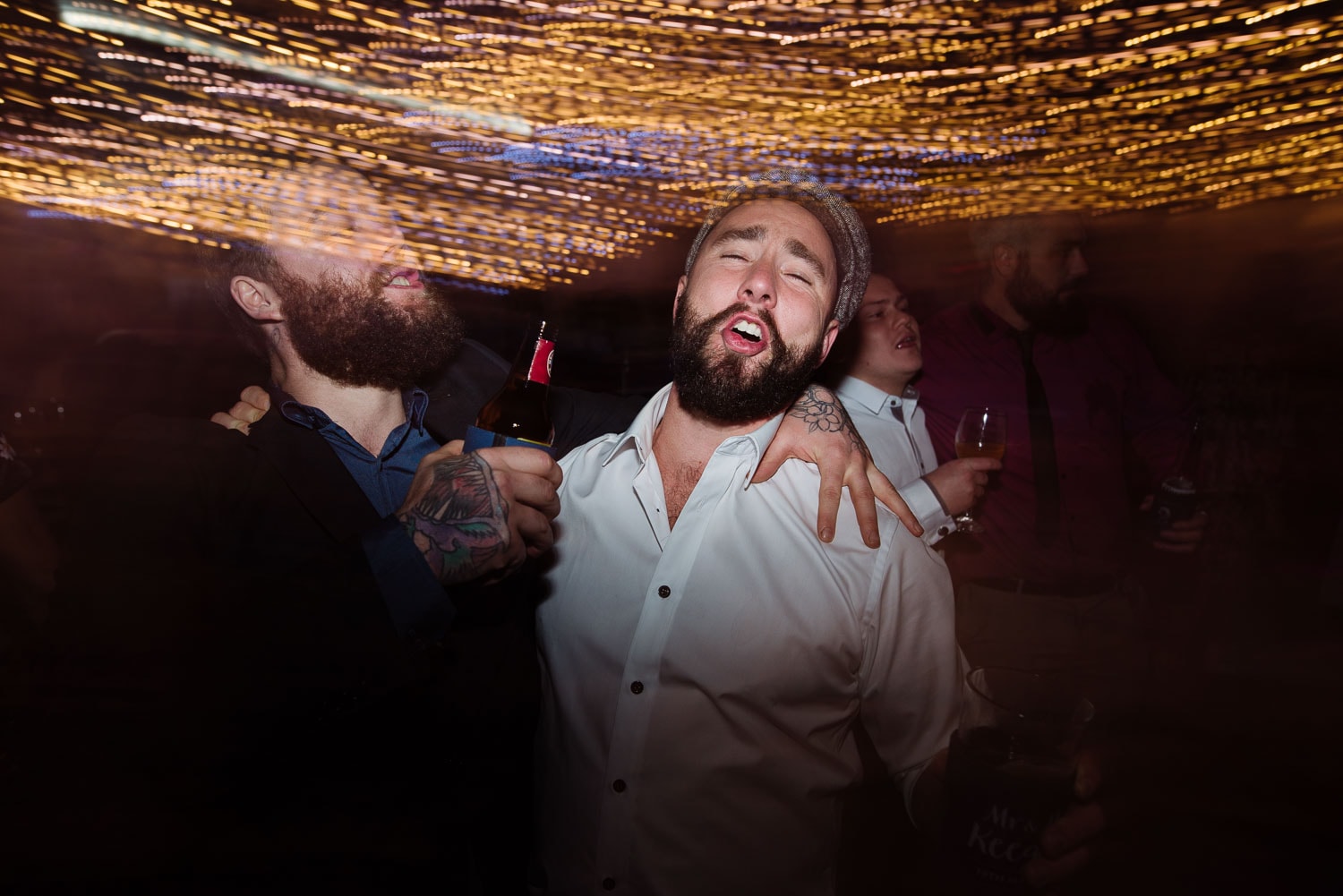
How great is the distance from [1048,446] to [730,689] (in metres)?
2.20

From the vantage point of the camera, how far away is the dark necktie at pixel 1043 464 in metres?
2.69

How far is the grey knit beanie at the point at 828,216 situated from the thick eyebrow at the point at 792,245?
0.12m

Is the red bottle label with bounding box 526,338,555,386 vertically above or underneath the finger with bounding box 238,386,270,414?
above

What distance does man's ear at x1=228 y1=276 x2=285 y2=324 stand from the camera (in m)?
1.39

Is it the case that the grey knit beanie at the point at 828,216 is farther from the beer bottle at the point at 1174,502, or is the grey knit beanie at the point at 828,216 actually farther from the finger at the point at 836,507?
the beer bottle at the point at 1174,502

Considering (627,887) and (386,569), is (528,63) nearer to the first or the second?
(386,569)

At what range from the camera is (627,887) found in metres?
1.25

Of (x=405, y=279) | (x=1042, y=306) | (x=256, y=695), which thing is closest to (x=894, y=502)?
(x=405, y=279)

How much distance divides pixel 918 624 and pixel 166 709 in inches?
59.5

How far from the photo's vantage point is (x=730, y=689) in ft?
4.20

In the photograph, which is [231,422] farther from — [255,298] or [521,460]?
[521,460]

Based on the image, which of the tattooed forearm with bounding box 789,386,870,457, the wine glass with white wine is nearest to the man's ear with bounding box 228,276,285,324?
the tattooed forearm with bounding box 789,386,870,457

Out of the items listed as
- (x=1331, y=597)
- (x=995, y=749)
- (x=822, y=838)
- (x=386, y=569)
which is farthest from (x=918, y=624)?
(x=1331, y=597)

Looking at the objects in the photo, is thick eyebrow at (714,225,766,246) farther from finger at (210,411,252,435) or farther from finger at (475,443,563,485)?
finger at (210,411,252,435)
